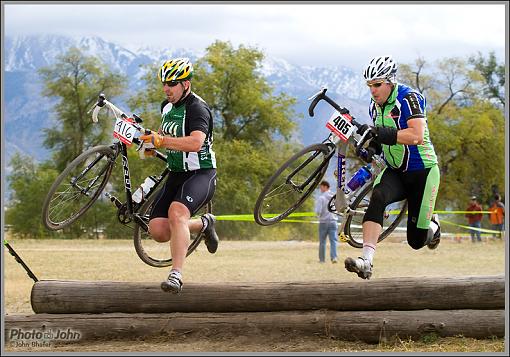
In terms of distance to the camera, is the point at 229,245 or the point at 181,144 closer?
the point at 181,144

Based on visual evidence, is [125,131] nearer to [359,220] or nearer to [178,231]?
[178,231]

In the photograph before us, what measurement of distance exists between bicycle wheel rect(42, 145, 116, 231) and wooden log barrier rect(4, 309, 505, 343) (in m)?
1.50

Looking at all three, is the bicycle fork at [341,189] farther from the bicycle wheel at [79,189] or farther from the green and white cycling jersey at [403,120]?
the bicycle wheel at [79,189]

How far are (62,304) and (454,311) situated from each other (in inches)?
186

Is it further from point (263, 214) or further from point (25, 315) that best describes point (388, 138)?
point (25, 315)

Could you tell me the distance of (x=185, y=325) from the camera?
33.4 ft

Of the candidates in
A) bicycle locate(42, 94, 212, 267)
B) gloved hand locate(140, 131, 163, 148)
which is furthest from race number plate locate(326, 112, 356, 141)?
bicycle locate(42, 94, 212, 267)

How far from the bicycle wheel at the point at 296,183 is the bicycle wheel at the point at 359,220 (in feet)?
1.70

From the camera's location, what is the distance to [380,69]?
8641 millimetres

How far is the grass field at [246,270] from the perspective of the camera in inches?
389

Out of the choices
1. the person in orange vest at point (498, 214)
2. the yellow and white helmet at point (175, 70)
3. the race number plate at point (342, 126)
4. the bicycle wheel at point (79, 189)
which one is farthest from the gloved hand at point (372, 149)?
the person in orange vest at point (498, 214)

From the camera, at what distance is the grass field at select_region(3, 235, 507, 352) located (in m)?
9.89

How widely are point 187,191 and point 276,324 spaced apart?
2.16 meters

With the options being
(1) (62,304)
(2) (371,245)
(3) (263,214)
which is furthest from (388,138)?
(1) (62,304)
